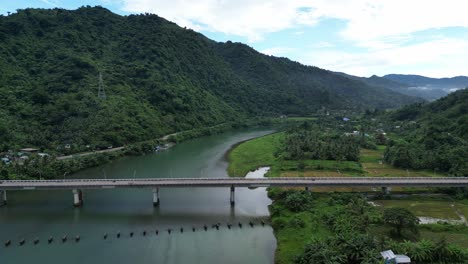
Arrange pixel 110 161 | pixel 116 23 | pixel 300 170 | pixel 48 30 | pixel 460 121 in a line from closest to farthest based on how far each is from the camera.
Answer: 1. pixel 300 170
2. pixel 110 161
3. pixel 460 121
4. pixel 48 30
5. pixel 116 23

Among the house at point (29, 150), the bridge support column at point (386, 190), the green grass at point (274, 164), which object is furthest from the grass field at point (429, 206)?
the house at point (29, 150)

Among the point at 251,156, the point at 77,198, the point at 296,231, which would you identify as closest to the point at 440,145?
the point at 251,156

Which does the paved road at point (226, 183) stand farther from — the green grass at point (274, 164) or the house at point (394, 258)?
the house at point (394, 258)

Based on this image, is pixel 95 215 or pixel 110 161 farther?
pixel 110 161

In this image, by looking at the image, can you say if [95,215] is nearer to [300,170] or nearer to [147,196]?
[147,196]

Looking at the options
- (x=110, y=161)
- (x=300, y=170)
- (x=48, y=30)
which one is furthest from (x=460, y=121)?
(x=48, y=30)

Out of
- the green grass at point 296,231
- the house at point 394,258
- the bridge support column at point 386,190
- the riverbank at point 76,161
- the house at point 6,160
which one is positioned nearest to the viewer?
the house at point 394,258

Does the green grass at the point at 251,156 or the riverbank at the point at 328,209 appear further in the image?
the green grass at the point at 251,156
